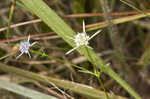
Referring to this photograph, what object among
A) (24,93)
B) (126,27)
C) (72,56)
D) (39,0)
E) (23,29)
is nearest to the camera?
(39,0)

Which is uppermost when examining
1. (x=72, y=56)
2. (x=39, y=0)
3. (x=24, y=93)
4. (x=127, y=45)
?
(x=127, y=45)

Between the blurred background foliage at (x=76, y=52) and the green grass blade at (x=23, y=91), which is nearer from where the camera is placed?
the green grass blade at (x=23, y=91)

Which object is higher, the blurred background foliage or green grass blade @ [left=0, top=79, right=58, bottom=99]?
the blurred background foliage

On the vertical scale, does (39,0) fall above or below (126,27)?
below

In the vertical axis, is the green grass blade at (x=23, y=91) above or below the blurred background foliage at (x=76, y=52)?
below

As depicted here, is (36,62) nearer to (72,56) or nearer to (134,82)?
(72,56)

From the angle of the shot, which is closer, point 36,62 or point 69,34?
point 69,34

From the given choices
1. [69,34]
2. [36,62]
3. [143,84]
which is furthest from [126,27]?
[69,34]

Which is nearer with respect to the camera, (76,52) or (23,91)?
(23,91)

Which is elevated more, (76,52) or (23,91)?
(76,52)

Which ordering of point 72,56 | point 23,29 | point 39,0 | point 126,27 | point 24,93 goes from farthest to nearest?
1. point 126,27
2. point 72,56
3. point 23,29
4. point 24,93
5. point 39,0

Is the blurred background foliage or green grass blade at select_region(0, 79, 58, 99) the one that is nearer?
green grass blade at select_region(0, 79, 58, 99)
